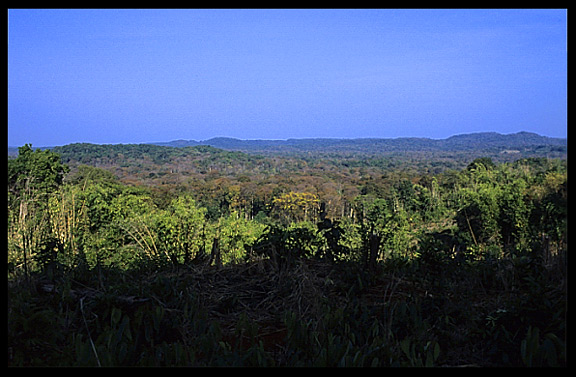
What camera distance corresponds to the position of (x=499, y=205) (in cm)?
1144

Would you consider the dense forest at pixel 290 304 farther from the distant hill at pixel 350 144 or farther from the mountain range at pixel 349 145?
the distant hill at pixel 350 144

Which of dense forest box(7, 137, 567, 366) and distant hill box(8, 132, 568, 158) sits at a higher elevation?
distant hill box(8, 132, 568, 158)

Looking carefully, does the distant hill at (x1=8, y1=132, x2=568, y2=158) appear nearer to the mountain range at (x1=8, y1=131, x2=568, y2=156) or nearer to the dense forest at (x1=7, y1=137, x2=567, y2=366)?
the mountain range at (x1=8, y1=131, x2=568, y2=156)

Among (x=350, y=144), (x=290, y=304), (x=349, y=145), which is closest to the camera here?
(x=290, y=304)

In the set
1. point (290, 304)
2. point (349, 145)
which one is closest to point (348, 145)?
point (349, 145)

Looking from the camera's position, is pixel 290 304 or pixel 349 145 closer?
pixel 290 304

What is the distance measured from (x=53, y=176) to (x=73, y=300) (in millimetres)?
11063

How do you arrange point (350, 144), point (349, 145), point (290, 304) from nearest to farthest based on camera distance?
1. point (290, 304)
2. point (349, 145)
3. point (350, 144)

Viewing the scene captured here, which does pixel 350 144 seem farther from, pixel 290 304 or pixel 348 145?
pixel 290 304

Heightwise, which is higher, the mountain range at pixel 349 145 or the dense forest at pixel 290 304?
the mountain range at pixel 349 145

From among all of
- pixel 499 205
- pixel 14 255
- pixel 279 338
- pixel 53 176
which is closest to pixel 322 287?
pixel 279 338

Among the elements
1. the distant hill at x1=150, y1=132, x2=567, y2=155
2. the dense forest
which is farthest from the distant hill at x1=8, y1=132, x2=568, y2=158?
the dense forest

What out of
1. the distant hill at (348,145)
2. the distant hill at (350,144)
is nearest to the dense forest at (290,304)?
the distant hill at (348,145)

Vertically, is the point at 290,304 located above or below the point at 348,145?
below
